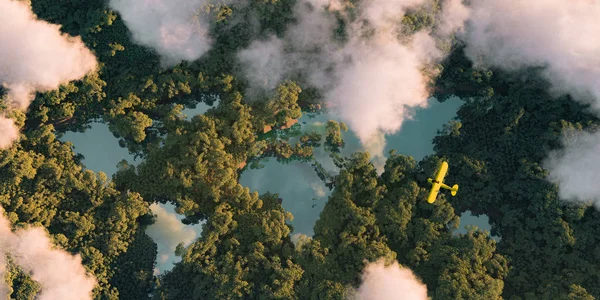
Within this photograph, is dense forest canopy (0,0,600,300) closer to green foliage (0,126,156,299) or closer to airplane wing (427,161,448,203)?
green foliage (0,126,156,299)

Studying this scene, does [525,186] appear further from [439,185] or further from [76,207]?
[76,207]

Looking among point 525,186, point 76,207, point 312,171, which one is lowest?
point 76,207

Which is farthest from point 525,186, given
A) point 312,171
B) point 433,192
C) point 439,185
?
point 312,171

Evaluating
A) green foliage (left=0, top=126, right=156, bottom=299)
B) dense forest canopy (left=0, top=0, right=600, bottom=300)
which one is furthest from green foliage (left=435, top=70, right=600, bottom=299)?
green foliage (left=0, top=126, right=156, bottom=299)

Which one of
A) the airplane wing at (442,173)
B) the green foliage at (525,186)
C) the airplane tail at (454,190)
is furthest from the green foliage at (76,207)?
the green foliage at (525,186)

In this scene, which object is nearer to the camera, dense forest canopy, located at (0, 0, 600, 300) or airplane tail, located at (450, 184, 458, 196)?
dense forest canopy, located at (0, 0, 600, 300)

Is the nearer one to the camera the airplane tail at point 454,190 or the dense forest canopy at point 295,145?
the dense forest canopy at point 295,145

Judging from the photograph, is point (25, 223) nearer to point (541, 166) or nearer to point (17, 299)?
point (17, 299)

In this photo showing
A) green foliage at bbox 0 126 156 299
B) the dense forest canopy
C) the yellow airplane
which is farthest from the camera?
the yellow airplane

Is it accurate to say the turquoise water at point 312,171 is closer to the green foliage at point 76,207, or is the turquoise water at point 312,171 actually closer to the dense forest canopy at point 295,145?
the dense forest canopy at point 295,145
